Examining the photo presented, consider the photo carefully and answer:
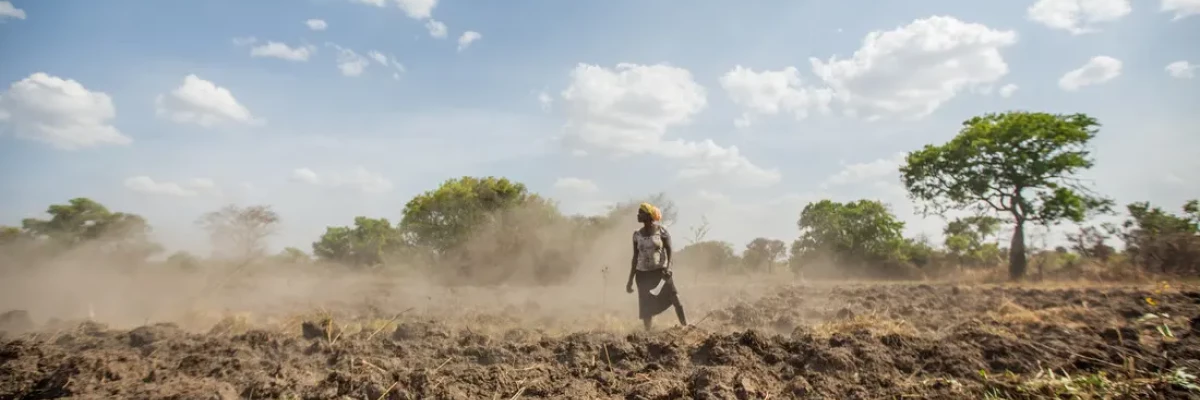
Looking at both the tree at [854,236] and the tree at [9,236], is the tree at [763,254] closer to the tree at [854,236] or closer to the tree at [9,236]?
the tree at [854,236]

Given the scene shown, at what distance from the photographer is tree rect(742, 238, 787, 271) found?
95.5 ft

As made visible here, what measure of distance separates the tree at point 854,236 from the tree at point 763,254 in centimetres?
376

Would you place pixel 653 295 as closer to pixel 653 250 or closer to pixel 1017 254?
pixel 653 250

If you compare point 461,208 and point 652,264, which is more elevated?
point 461,208

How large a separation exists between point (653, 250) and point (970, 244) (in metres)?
28.4

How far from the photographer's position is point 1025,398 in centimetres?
361

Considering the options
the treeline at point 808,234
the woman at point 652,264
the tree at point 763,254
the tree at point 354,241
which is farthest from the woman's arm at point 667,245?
the tree at point 354,241

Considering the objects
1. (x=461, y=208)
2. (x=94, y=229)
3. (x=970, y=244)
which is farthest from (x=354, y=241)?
(x=970, y=244)

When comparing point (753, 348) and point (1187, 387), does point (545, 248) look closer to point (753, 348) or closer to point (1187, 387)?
point (753, 348)

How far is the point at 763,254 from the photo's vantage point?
97.8 feet

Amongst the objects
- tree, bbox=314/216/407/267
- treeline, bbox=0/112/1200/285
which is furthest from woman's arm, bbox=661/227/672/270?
tree, bbox=314/216/407/267

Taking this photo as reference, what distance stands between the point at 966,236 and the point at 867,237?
183 inches

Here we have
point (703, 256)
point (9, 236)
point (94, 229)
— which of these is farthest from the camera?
point (703, 256)

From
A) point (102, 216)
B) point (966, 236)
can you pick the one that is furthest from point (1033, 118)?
point (102, 216)
